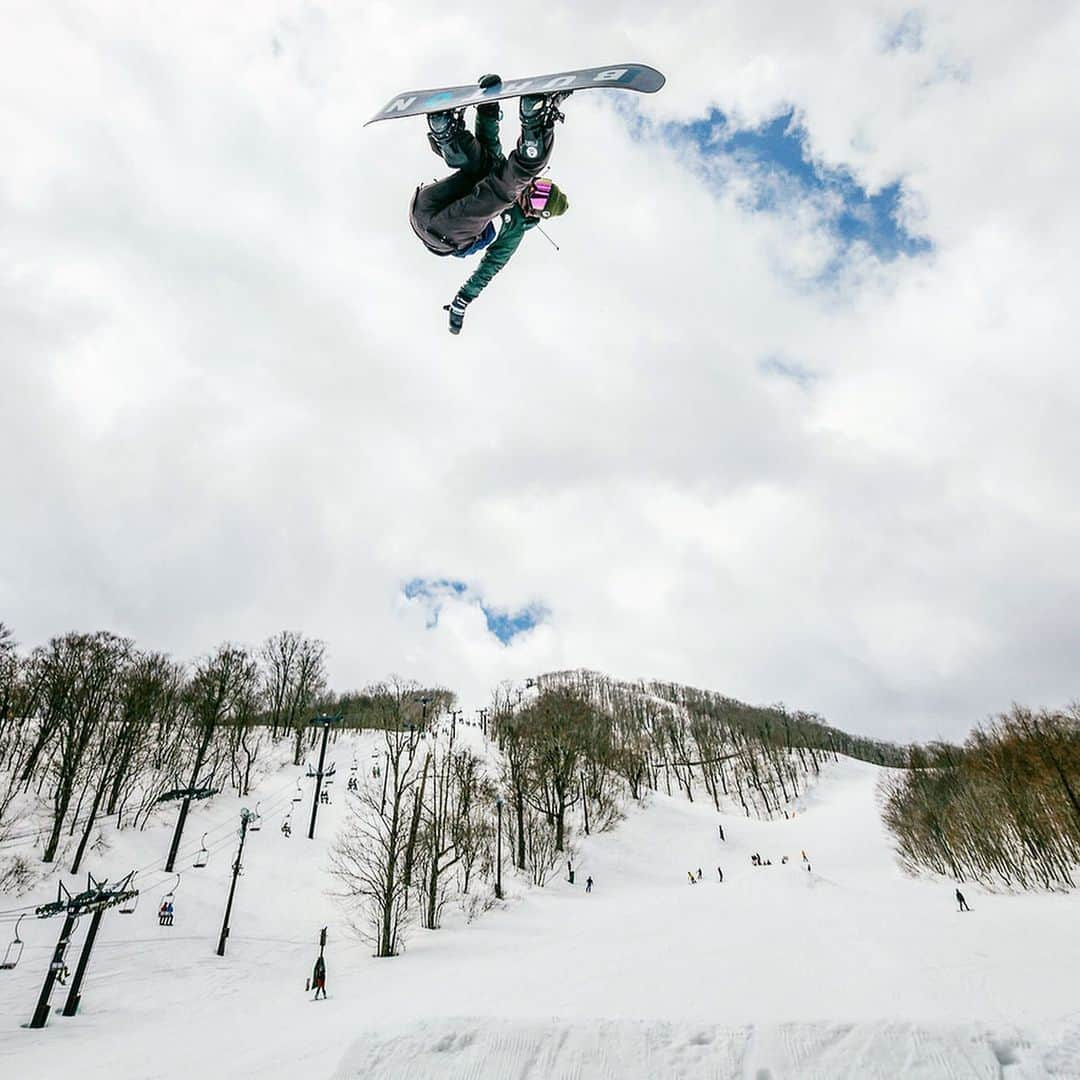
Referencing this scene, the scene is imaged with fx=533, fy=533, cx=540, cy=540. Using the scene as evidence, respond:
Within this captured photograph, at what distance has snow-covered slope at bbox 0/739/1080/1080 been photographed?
5828 millimetres

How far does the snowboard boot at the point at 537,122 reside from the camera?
5148mm

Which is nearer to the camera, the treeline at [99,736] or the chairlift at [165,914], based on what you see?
the chairlift at [165,914]

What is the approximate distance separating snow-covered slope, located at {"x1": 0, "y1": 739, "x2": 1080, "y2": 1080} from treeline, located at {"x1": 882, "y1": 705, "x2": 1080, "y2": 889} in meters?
4.04

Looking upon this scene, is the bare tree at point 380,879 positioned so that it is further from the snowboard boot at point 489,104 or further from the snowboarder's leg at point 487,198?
the snowboard boot at point 489,104

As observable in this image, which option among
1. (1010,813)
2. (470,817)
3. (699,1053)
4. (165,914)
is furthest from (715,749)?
(699,1053)

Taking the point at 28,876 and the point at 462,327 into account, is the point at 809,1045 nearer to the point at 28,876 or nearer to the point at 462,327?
the point at 462,327

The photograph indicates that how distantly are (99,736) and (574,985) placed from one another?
3821 centimetres

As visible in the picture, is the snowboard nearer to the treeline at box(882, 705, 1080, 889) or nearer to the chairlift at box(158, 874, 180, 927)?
the chairlift at box(158, 874, 180, 927)

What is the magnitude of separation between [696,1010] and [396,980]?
12.6 m

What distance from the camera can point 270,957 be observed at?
21828mm

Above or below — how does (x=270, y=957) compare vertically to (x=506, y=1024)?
below

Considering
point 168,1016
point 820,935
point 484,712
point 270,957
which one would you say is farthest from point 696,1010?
point 484,712

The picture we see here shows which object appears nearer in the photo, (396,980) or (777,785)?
(396,980)

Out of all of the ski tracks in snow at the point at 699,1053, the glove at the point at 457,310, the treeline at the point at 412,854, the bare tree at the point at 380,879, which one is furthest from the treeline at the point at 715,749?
the glove at the point at 457,310
